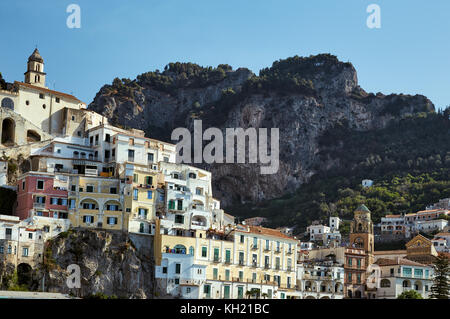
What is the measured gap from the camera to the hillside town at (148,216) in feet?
234

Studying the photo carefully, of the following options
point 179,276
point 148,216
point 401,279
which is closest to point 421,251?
point 401,279

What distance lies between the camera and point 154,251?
73.1 meters

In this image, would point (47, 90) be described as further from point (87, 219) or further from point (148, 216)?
point (148, 216)

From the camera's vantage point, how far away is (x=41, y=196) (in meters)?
70.8

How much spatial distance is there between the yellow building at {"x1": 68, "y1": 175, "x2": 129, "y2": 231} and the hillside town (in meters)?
0.11

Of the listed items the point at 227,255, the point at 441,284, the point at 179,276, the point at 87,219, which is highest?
the point at 87,219

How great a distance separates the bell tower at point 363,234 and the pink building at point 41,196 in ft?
150

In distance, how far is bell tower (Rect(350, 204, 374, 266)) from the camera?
101 m

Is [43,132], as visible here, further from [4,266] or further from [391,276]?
[391,276]

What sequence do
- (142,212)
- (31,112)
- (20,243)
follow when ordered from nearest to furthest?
(20,243) → (142,212) → (31,112)

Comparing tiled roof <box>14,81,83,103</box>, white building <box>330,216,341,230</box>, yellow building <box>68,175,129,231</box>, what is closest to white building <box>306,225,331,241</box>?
white building <box>330,216,341,230</box>

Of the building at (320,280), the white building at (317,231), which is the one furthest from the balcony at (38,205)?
the white building at (317,231)

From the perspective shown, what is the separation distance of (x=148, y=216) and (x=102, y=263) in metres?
8.23

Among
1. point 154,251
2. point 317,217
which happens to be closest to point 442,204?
point 317,217
